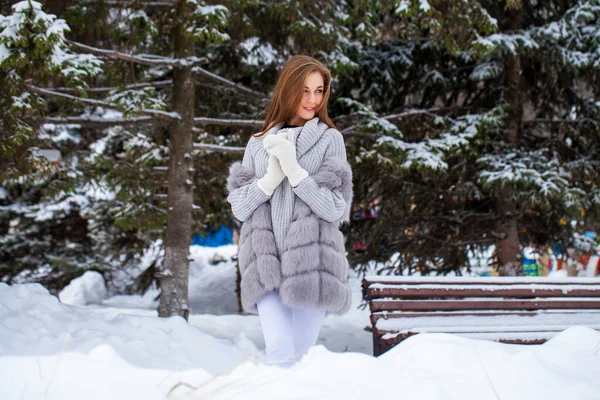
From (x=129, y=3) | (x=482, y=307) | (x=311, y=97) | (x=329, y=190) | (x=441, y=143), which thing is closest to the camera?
(x=329, y=190)

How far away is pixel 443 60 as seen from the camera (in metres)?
9.36

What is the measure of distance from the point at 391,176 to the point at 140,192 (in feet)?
12.5

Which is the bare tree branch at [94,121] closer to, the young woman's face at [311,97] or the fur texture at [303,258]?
the young woman's face at [311,97]

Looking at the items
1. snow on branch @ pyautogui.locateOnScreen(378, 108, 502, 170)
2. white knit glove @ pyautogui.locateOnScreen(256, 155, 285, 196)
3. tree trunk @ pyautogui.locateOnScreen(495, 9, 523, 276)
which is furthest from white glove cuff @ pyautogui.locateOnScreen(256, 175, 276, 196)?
tree trunk @ pyautogui.locateOnScreen(495, 9, 523, 276)

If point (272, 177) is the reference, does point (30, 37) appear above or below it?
above

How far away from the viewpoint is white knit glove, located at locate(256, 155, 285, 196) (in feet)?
9.49

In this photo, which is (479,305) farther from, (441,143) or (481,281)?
(441,143)

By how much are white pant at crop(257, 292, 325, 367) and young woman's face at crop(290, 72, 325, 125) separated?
1037 millimetres

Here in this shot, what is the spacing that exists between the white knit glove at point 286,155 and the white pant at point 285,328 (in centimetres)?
66

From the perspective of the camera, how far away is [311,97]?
3.09 metres

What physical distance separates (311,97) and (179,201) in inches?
175

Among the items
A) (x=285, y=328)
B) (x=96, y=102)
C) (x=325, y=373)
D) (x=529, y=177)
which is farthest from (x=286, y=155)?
(x=529, y=177)

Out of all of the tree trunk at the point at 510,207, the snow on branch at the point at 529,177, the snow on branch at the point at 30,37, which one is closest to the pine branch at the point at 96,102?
the snow on branch at the point at 30,37

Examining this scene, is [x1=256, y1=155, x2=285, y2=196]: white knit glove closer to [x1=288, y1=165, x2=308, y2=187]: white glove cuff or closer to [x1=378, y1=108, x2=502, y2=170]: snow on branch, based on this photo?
[x1=288, y1=165, x2=308, y2=187]: white glove cuff
